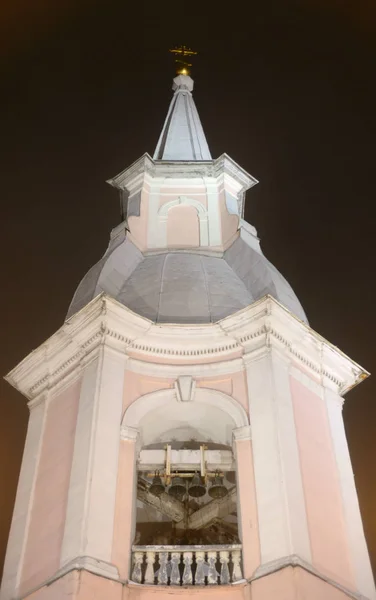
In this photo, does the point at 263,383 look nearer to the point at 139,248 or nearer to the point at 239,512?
the point at 239,512

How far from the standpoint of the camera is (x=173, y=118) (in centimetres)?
2747

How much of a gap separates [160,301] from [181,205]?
4.47m

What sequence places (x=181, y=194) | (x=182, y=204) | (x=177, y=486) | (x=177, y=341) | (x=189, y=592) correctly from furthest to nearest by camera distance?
(x=181, y=194) < (x=182, y=204) < (x=177, y=341) < (x=177, y=486) < (x=189, y=592)

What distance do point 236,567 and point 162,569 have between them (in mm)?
1028

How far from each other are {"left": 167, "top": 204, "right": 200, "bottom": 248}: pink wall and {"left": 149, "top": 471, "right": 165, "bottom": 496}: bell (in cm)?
676

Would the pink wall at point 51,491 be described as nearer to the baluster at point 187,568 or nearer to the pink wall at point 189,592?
the pink wall at point 189,592

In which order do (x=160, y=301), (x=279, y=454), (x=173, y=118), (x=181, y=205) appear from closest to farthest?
(x=279, y=454) < (x=160, y=301) < (x=181, y=205) < (x=173, y=118)

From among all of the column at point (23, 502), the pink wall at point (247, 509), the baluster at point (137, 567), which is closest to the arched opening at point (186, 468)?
the pink wall at point (247, 509)

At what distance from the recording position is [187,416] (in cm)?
1686

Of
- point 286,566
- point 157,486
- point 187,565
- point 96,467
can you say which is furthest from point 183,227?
point 286,566

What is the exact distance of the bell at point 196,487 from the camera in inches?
611

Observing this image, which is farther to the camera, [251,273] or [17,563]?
[251,273]

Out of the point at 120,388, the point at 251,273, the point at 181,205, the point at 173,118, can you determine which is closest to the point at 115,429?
the point at 120,388

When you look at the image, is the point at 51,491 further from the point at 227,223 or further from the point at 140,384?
the point at 227,223
